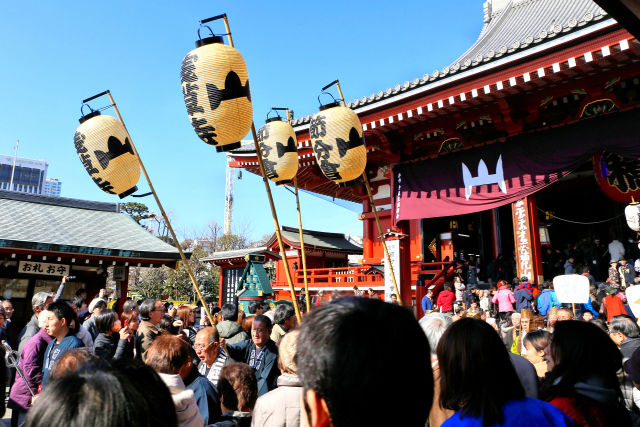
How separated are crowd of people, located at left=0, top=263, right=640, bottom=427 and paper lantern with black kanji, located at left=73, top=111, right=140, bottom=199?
152 cm

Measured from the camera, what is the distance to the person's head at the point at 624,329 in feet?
11.7

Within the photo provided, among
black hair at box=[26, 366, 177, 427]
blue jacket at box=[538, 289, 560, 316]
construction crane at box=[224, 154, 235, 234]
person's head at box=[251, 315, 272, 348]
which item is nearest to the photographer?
black hair at box=[26, 366, 177, 427]

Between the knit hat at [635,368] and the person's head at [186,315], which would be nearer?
the knit hat at [635,368]

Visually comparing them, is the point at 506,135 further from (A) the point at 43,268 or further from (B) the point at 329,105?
(A) the point at 43,268

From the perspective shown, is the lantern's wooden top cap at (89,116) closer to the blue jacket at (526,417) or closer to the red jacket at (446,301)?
the blue jacket at (526,417)

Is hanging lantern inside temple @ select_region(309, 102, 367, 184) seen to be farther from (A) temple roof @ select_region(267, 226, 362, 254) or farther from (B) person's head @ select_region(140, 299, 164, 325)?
(A) temple roof @ select_region(267, 226, 362, 254)


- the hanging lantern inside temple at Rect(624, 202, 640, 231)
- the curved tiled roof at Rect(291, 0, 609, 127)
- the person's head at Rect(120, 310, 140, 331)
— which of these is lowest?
the person's head at Rect(120, 310, 140, 331)

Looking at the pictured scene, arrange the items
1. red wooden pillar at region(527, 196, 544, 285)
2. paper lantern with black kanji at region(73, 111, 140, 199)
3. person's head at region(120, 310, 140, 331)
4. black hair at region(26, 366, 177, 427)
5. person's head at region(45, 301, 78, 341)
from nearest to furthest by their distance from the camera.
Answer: black hair at region(26, 366, 177, 427), person's head at region(45, 301, 78, 341), person's head at region(120, 310, 140, 331), paper lantern with black kanji at region(73, 111, 140, 199), red wooden pillar at region(527, 196, 544, 285)

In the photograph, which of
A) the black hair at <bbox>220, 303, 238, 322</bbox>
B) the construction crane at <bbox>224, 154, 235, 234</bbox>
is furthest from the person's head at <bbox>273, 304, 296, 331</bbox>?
the construction crane at <bbox>224, 154, 235, 234</bbox>

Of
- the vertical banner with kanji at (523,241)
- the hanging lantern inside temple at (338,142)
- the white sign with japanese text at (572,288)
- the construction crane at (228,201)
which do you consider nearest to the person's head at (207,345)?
the hanging lantern inside temple at (338,142)


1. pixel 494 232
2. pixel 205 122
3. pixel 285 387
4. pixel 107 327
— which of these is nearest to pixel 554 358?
pixel 285 387

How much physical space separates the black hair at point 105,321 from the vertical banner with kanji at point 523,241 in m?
7.47

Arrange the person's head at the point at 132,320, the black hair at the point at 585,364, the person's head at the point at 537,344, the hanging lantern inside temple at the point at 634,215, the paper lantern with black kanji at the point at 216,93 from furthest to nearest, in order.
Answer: the hanging lantern inside temple at the point at 634,215
the person's head at the point at 132,320
the paper lantern with black kanji at the point at 216,93
the person's head at the point at 537,344
the black hair at the point at 585,364

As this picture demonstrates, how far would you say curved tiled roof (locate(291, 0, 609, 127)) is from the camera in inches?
266
